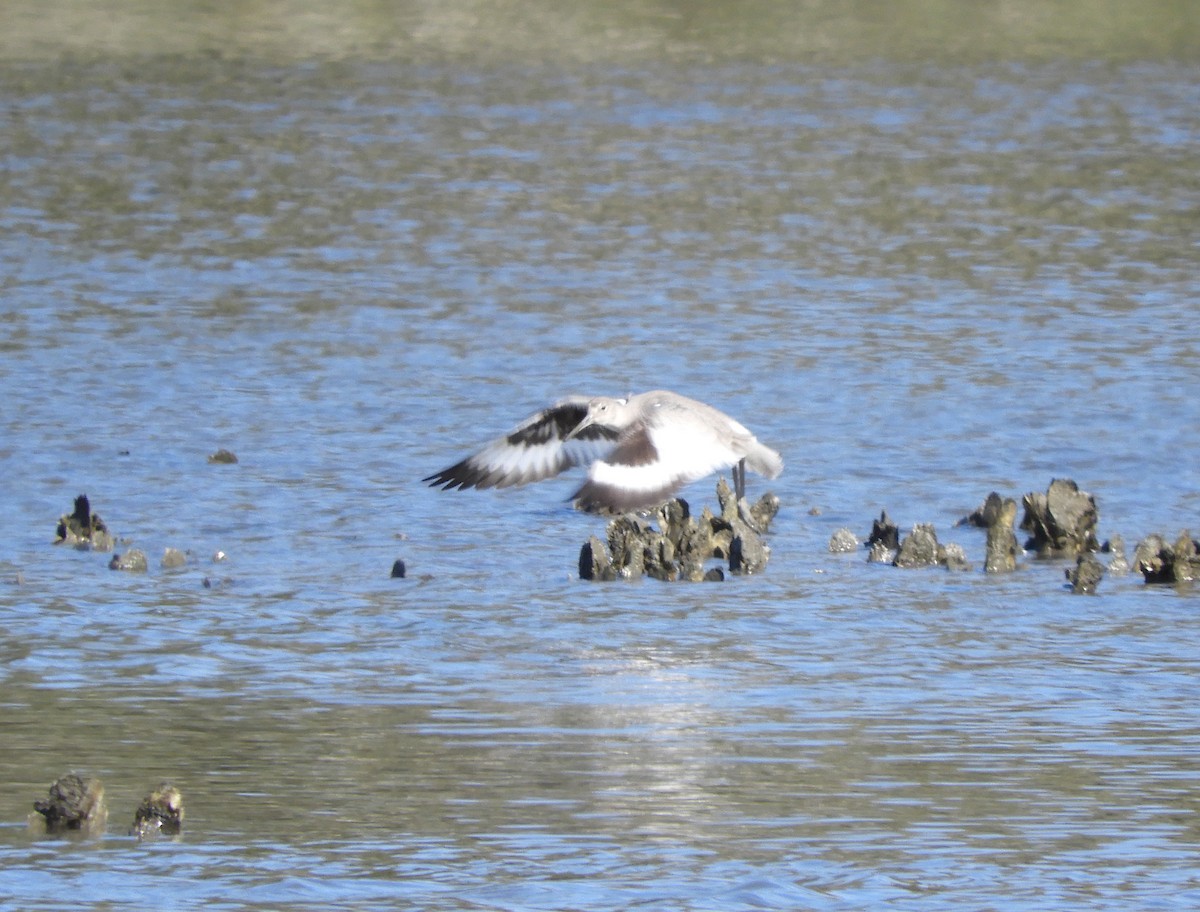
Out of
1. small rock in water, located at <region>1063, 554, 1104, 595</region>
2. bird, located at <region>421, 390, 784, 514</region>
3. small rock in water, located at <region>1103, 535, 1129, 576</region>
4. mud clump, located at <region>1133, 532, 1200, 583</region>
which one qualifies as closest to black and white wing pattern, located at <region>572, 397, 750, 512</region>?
bird, located at <region>421, 390, 784, 514</region>

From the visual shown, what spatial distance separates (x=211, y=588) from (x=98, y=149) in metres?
17.7

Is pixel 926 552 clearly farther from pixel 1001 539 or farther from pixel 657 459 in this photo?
pixel 657 459

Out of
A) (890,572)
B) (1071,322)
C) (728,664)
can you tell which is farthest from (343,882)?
(1071,322)

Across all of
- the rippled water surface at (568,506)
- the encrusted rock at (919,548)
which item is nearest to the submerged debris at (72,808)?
the rippled water surface at (568,506)

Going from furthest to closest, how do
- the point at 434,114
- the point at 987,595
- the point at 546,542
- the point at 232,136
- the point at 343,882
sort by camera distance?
the point at 434,114 < the point at 232,136 < the point at 546,542 < the point at 987,595 < the point at 343,882

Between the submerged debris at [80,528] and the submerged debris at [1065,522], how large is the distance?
4.28 meters

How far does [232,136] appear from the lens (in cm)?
2827

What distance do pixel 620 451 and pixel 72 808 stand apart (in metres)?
4.32

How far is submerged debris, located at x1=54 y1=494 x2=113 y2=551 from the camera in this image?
11.0m

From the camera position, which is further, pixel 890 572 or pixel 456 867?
pixel 890 572

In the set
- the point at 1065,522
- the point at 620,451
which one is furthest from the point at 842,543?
the point at 620,451

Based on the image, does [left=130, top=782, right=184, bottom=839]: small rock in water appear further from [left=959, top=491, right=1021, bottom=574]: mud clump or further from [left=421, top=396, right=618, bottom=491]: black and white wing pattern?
[left=959, top=491, right=1021, bottom=574]: mud clump

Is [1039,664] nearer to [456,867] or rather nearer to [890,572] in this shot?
[890,572]

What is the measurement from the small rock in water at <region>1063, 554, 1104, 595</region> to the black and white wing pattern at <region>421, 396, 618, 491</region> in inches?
84.5
